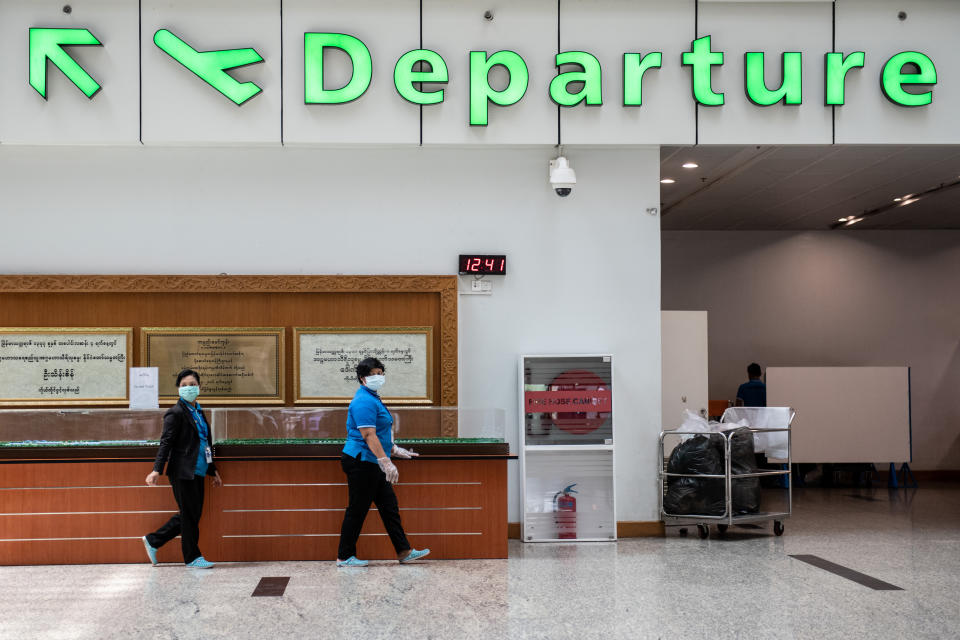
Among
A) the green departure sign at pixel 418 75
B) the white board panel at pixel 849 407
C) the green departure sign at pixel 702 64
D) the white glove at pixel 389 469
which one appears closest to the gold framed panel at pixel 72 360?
the white glove at pixel 389 469

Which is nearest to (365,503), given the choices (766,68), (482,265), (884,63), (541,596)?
(541,596)

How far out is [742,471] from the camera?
7.72 meters

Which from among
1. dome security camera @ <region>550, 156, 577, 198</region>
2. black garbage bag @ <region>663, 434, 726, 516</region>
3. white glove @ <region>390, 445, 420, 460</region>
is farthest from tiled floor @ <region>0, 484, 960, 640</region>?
dome security camera @ <region>550, 156, 577, 198</region>

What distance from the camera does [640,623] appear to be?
4.93 metres

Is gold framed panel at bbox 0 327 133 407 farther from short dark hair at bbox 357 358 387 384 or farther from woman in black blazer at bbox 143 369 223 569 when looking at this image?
short dark hair at bbox 357 358 387 384

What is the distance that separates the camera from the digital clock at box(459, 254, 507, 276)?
24.7 feet

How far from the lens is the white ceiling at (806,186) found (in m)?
8.10

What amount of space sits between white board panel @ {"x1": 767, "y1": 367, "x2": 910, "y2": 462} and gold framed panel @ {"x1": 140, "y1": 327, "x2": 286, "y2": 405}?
6.88 metres

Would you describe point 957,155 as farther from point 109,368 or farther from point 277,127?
point 109,368

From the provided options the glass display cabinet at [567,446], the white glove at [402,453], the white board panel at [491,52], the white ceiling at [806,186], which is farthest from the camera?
the white ceiling at [806,186]

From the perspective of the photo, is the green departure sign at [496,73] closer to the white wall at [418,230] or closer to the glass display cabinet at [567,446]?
the white wall at [418,230]

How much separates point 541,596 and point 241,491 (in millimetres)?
2421

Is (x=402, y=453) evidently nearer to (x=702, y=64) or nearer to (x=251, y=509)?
(x=251, y=509)

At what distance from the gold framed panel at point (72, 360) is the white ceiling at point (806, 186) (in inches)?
192
